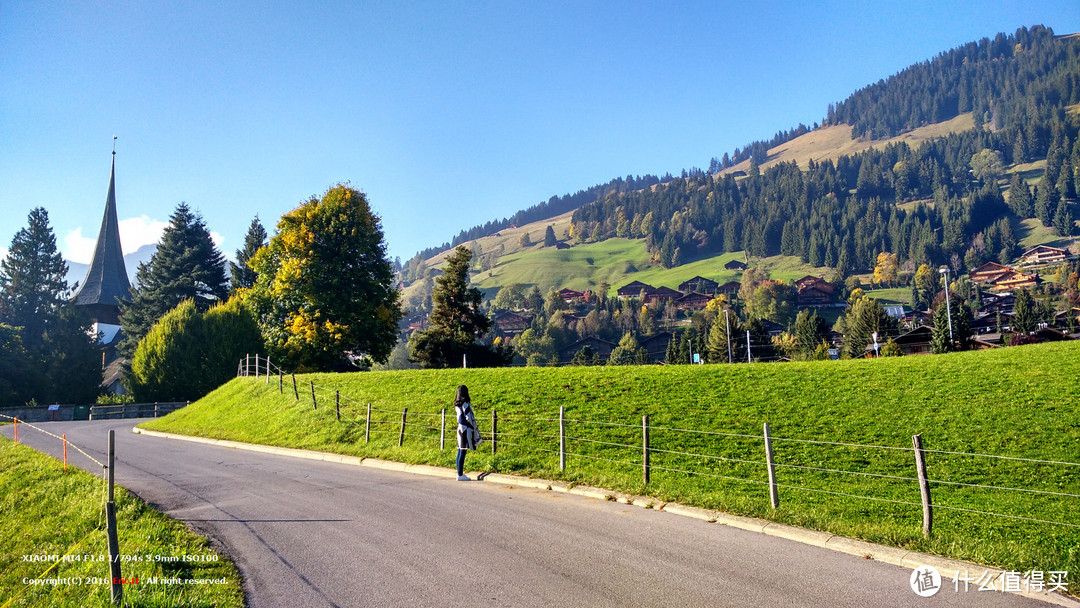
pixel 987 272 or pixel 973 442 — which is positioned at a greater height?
pixel 987 272

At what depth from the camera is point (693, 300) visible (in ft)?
586

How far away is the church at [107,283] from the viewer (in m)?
95.0

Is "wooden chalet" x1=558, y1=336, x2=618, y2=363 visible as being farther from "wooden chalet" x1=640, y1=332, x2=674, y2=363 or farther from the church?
the church

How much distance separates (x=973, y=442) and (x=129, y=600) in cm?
1883

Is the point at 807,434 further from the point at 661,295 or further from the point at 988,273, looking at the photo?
the point at 988,273

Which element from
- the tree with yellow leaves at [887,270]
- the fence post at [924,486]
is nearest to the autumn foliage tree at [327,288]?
the fence post at [924,486]

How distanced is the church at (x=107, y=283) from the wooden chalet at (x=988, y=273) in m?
Result: 198

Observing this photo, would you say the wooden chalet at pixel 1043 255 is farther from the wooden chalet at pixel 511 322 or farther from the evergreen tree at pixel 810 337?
the wooden chalet at pixel 511 322

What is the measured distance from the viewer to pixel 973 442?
54.9ft

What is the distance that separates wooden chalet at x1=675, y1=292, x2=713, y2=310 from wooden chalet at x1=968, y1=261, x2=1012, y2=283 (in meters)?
71.8

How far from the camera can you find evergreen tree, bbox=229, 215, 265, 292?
7800 centimetres

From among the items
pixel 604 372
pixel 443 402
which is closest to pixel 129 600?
pixel 443 402

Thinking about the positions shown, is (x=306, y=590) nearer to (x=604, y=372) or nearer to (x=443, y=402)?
(x=443, y=402)

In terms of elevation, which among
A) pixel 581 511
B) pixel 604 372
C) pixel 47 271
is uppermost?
pixel 47 271
